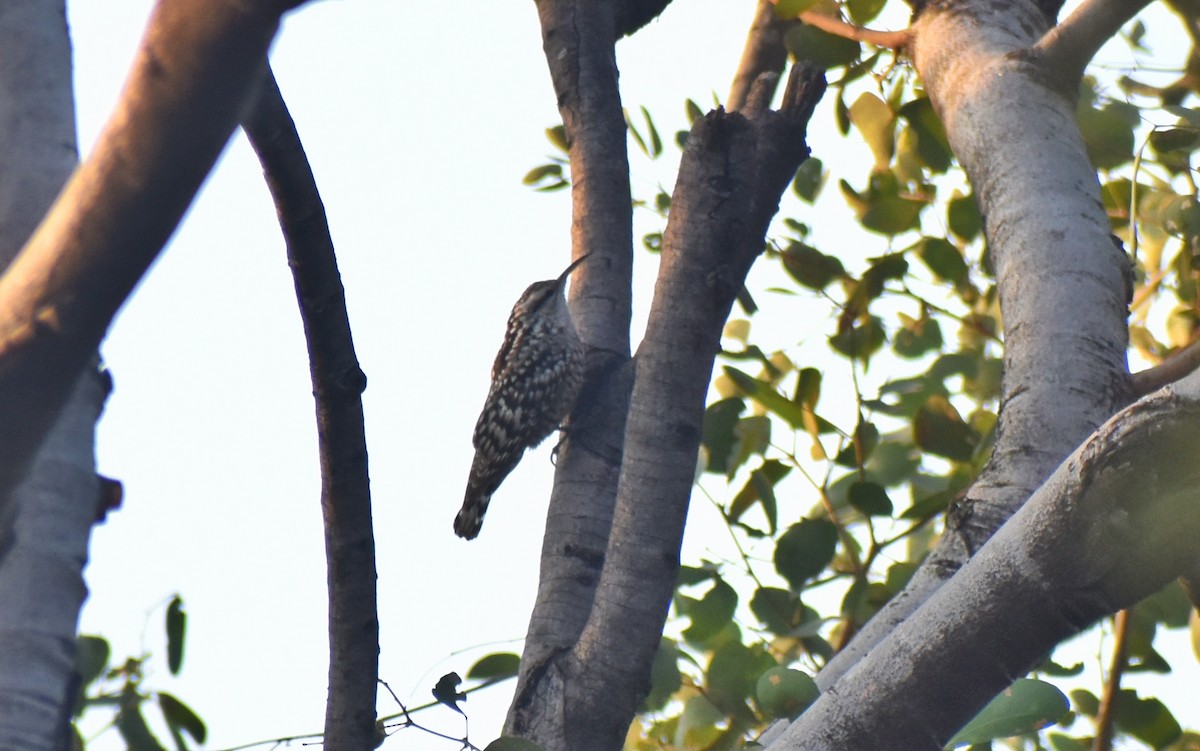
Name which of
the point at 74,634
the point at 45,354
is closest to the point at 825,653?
the point at 74,634

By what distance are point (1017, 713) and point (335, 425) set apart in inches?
37.3


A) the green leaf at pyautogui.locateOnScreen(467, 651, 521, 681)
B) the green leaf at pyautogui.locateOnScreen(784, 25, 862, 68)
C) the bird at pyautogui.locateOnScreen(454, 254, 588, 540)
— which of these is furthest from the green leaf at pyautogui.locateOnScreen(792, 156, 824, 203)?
the green leaf at pyautogui.locateOnScreen(467, 651, 521, 681)

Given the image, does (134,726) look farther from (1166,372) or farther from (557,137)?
(557,137)

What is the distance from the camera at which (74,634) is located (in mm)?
1166

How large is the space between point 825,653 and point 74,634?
94.6 inches

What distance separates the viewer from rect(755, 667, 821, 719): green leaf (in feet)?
5.81

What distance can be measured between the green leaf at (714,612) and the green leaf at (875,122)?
117cm

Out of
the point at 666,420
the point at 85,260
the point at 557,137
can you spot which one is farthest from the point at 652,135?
the point at 85,260

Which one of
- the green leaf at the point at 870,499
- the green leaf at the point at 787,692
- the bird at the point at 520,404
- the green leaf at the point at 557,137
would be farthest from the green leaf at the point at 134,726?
the bird at the point at 520,404

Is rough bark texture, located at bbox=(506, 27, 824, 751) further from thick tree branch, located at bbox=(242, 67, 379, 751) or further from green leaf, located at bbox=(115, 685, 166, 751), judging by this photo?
green leaf, located at bbox=(115, 685, 166, 751)

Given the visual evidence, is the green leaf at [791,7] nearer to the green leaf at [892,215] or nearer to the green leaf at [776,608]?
the green leaf at [892,215]

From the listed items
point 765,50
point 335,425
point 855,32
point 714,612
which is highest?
point 765,50

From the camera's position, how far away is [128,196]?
0.79 meters

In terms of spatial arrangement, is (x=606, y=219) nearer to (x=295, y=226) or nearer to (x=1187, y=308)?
(x=295, y=226)
